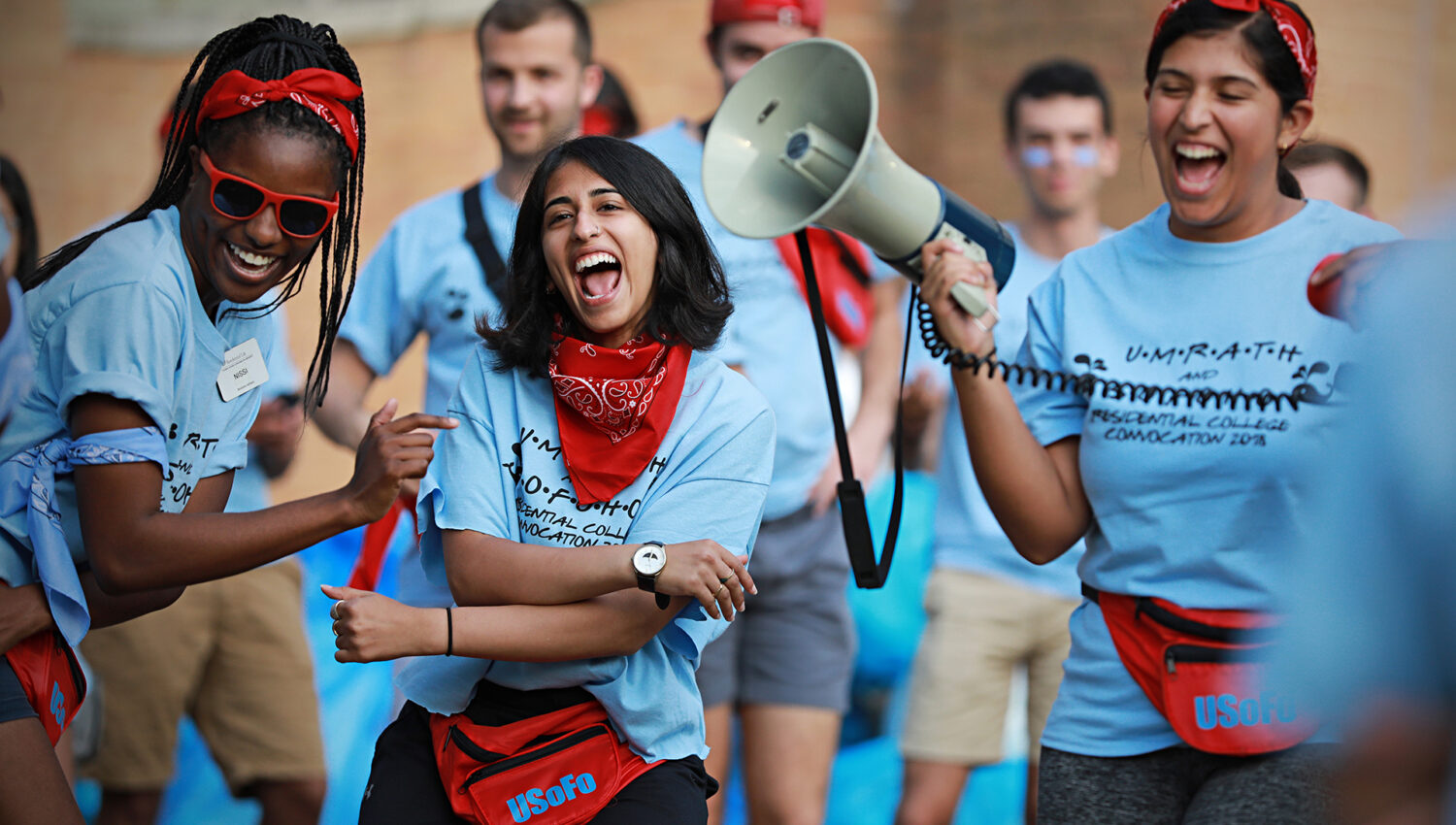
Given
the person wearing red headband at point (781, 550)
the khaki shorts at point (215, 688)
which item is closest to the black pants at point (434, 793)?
the person wearing red headband at point (781, 550)

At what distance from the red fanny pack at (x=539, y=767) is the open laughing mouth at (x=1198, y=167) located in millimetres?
1352

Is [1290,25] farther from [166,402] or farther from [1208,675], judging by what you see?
[166,402]

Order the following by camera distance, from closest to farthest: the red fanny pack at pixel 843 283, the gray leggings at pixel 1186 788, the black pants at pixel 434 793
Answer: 1. the gray leggings at pixel 1186 788
2. the black pants at pixel 434 793
3. the red fanny pack at pixel 843 283

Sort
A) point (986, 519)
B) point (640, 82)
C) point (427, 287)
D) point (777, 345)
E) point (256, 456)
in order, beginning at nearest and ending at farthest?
point (427, 287), point (777, 345), point (986, 519), point (256, 456), point (640, 82)

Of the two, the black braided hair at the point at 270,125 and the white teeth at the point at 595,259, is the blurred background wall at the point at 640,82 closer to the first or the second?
the black braided hair at the point at 270,125

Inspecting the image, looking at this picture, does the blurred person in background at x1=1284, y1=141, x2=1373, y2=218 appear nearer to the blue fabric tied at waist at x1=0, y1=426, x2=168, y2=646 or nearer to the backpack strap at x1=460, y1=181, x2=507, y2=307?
the backpack strap at x1=460, y1=181, x2=507, y2=307

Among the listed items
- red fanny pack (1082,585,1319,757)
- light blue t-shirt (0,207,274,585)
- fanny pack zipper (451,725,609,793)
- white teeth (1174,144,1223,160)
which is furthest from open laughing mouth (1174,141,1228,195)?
light blue t-shirt (0,207,274,585)

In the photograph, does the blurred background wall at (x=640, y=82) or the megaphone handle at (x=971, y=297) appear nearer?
the megaphone handle at (x=971, y=297)

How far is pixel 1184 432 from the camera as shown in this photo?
2295mm

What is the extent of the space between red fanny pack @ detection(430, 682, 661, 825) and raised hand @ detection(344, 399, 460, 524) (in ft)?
1.28

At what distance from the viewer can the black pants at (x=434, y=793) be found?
2148 mm

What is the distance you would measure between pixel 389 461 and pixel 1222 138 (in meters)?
1.52

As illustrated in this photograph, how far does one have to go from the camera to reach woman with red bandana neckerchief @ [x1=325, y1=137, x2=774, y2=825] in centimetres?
213

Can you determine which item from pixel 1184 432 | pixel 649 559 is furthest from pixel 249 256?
pixel 1184 432
